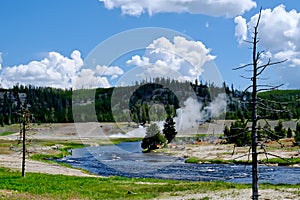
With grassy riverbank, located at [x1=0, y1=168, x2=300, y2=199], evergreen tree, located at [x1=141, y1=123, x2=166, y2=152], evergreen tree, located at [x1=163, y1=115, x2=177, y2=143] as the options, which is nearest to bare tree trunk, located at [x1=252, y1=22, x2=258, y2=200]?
grassy riverbank, located at [x1=0, y1=168, x2=300, y2=199]

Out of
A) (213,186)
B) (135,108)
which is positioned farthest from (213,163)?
(213,186)

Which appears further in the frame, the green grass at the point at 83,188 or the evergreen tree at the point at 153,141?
the evergreen tree at the point at 153,141

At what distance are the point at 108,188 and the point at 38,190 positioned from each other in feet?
26.1

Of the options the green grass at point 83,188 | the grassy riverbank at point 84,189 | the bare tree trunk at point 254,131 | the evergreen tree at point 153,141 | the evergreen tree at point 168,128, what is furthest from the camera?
the evergreen tree at point 153,141

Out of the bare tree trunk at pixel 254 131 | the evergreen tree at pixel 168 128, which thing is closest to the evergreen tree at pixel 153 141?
the evergreen tree at pixel 168 128

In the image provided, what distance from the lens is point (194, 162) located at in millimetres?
89812

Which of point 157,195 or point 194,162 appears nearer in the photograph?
point 157,195

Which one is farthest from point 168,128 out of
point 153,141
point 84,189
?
point 84,189

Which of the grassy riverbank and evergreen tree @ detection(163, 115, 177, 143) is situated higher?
evergreen tree @ detection(163, 115, 177, 143)

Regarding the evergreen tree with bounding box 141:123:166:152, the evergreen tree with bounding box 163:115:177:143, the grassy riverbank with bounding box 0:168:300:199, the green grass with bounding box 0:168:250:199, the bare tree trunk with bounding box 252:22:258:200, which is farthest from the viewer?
the evergreen tree with bounding box 141:123:166:152

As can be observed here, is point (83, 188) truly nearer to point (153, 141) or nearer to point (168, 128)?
point (168, 128)

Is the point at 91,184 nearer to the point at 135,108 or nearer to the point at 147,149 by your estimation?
the point at 135,108

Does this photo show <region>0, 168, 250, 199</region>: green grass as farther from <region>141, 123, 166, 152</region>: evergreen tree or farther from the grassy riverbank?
<region>141, 123, 166, 152</region>: evergreen tree

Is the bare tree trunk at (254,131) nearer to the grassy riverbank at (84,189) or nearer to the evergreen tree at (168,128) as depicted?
the grassy riverbank at (84,189)
